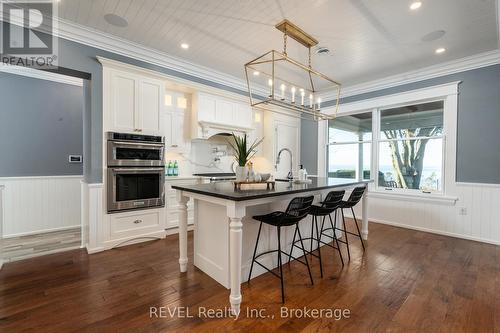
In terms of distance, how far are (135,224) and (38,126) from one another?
8.33ft

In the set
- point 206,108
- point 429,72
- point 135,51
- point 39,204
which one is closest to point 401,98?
point 429,72

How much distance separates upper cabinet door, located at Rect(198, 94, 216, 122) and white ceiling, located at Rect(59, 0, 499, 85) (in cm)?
68

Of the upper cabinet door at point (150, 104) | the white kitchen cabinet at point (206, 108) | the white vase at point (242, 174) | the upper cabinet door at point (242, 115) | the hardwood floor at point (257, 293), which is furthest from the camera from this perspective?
the upper cabinet door at point (242, 115)

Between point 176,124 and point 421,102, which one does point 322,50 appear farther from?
point 176,124

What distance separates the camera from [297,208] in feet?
7.36

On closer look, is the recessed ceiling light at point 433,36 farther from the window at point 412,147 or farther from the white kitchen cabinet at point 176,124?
the white kitchen cabinet at point 176,124

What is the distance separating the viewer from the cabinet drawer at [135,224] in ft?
10.8

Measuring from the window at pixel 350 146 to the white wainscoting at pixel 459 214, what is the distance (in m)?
0.95

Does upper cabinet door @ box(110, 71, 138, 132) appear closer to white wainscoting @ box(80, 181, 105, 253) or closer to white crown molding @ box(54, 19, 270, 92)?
white crown molding @ box(54, 19, 270, 92)

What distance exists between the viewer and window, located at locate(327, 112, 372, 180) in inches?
205

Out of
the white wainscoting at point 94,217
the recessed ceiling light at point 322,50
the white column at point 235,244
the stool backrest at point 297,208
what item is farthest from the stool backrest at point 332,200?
the white wainscoting at point 94,217

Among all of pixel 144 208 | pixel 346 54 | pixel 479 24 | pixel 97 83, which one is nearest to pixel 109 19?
pixel 97 83

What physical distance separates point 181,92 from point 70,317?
360 cm

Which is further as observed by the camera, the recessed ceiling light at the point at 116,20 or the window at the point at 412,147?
the window at the point at 412,147
